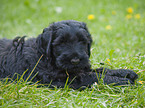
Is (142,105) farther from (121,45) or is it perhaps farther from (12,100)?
(121,45)

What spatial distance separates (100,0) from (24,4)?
13.5 feet

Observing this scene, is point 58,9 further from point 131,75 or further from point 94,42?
point 131,75

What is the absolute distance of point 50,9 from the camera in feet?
31.5

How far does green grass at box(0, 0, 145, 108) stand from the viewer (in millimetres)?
3024

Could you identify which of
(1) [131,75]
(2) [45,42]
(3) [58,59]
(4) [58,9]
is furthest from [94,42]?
(4) [58,9]

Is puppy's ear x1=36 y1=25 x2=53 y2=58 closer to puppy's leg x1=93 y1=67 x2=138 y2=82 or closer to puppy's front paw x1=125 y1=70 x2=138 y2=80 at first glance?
puppy's leg x1=93 y1=67 x2=138 y2=82

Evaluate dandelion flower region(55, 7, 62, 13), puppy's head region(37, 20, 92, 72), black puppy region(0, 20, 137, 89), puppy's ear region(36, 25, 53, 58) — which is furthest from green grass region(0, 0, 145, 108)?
Result: puppy's ear region(36, 25, 53, 58)

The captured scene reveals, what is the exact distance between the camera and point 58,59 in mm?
3350

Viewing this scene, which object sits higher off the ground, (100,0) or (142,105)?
(100,0)

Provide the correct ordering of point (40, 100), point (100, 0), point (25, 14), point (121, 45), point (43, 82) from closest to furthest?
1. point (40, 100)
2. point (43, 82)
3. point (121, 45)
4. point (25, 14)
5. point (100, 0)

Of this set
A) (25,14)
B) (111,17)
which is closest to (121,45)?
(111,17)

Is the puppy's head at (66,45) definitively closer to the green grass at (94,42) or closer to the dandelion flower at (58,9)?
the green grass at (94,42)

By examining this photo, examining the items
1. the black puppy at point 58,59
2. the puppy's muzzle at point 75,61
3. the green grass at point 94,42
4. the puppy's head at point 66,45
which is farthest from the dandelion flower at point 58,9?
the puppy's muzzle at point 75,61

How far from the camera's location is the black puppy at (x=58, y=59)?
132 inches
